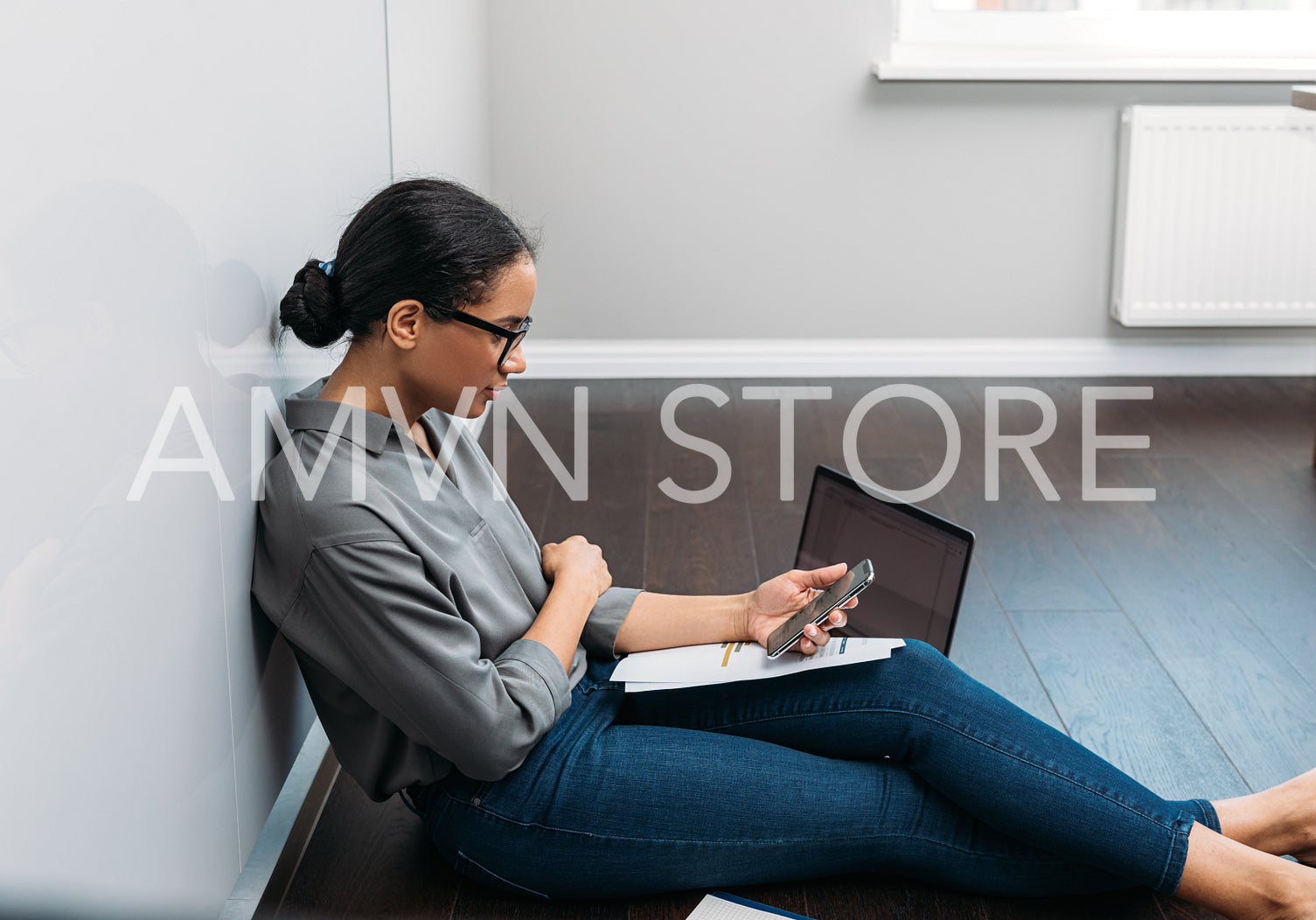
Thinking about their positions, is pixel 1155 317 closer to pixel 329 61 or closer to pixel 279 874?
pixel 329 61

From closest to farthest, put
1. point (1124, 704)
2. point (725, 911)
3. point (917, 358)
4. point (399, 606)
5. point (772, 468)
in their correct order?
point (399, 606)
point (725, 911)
point (1124, 704)
point (772, 468)
point (917, 358)

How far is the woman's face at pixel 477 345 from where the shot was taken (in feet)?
4.07

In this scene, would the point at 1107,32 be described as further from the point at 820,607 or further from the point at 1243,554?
the point at 820,607

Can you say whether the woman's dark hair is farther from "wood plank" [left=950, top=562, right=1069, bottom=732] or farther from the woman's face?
"wood plank" [left=950, top=562, right=1069, bottom=732]

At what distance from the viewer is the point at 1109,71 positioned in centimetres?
344

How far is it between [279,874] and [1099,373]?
2.97m

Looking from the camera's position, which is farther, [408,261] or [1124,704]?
[1124,704]

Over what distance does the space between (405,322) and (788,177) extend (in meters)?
2.55

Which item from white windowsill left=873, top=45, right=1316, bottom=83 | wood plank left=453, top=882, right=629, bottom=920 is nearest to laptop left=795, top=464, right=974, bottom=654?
wood plank left=453, top=882, right=629, bottom=920

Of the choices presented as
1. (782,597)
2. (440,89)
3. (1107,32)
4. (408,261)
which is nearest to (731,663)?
(782,597)

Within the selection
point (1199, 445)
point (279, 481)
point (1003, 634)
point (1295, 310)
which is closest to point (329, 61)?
point (279, 481)

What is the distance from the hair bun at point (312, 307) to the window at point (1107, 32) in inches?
103

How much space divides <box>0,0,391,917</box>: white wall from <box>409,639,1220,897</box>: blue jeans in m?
0.31

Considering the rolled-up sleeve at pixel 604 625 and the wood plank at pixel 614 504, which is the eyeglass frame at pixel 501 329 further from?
the wood plank at pixel 614 504
